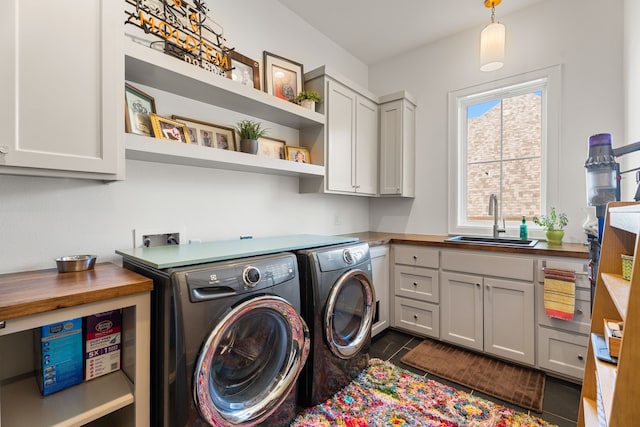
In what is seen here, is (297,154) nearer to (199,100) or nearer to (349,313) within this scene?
(199,100)

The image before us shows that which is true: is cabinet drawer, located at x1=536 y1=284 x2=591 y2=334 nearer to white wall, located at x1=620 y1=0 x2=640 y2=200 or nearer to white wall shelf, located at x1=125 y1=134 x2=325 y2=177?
white wall, located at x1=620 y1=0 x2=640 y2=200

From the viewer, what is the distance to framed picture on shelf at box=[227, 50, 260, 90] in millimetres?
2027

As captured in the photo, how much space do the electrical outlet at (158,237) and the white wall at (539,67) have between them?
2.28m

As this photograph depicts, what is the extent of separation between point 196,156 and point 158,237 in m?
0.54

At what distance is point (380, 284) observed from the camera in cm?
261

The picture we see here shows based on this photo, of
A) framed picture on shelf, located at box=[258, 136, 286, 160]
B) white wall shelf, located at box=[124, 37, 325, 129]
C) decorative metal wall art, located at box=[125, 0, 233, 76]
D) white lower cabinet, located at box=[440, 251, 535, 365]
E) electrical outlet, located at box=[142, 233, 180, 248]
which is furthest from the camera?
framed picture on shelf, located at box=[258, 136, 286, 160]

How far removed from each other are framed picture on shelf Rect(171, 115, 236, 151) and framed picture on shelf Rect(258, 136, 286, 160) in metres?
0.24

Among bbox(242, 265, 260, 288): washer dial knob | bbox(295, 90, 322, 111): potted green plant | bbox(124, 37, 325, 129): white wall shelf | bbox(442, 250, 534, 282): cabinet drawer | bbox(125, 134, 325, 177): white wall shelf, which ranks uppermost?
bbox(295, 90, 322, 111): potted green plant

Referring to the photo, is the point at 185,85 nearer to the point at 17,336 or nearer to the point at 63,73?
the point at 63,73

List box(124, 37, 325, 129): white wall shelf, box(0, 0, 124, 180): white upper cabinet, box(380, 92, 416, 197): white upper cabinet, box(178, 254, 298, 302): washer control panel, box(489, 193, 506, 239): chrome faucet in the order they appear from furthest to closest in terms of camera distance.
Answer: box(380, 92, 416, 197): white upper cabinet → box(489, 193, 506, 239): chrome faucet → box(124, 37, 325, 129): white wall shelf → box(178, 254, 298, 302): washer control panel → box(0, 0, 124, 180): white upper cabinet

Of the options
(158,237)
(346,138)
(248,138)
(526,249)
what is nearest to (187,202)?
(158,237)

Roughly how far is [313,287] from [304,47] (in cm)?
222

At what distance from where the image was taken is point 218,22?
6.64ft

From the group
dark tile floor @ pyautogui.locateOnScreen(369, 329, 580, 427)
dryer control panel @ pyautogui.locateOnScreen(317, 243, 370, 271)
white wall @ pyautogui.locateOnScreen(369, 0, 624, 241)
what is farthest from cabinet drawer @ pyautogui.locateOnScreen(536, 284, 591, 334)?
dryer control panel @ pyautogui.locateOnScreen(317, 243, 370, 271)
